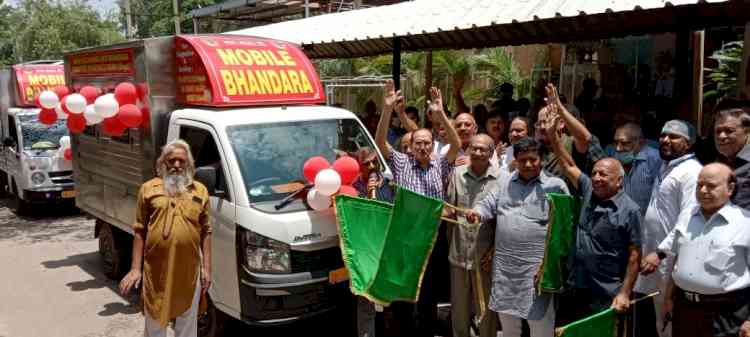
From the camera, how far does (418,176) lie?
4.82 m

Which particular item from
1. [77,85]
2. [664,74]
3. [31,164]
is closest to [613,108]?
[664,74]

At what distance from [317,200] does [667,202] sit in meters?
2.41

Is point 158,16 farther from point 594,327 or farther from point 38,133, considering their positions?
point 594,327

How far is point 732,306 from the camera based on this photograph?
3.24 m

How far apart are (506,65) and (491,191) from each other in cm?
1186

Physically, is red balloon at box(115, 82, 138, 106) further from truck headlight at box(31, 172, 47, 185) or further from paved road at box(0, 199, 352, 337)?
truck headlight at box(31, 172, 47, 185)

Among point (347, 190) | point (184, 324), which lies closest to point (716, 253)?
point (347, 190)

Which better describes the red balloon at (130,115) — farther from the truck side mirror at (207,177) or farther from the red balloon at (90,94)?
the truck side mirror at (207,177)

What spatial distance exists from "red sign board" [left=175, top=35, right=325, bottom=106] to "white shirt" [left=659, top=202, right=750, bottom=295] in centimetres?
373

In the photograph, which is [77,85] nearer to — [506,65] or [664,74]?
[664,74]

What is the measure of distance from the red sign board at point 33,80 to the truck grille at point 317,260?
9.13m

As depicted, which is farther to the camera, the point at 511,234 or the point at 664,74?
the point at 664,74

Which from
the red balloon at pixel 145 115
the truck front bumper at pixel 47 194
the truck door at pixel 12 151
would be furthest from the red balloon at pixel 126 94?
the truck door at pixel 12 151

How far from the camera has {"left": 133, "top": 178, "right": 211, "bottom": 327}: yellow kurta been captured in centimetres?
417
